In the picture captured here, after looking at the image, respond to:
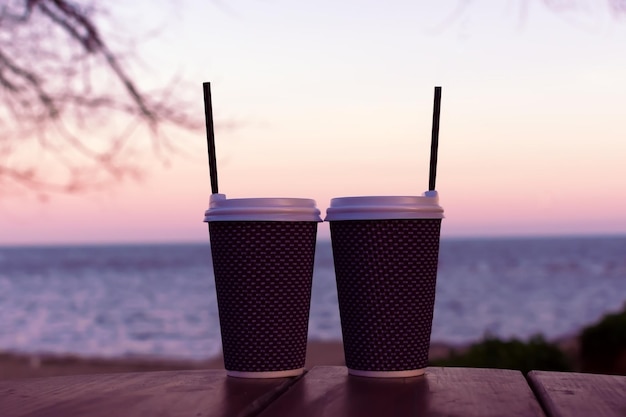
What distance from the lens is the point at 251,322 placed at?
1.45m

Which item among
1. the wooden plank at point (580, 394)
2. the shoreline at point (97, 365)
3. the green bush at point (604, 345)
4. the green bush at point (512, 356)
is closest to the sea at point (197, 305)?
the green bush at point (512, 356)

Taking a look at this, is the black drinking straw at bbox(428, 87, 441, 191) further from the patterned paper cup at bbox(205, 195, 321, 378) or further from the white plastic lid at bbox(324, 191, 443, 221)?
the patterned paper cup at bbox(205, 195, 321, 378)

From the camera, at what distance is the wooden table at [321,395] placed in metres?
1.21

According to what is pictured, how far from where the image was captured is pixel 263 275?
1433 millimetres

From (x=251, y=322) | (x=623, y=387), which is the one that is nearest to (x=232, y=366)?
(x=251, y=322)

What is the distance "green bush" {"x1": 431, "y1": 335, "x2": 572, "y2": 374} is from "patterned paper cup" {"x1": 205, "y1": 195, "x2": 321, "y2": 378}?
10.7 ft

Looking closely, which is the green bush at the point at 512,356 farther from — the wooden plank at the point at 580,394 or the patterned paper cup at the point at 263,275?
the patterned paper cup at the point at 263,275

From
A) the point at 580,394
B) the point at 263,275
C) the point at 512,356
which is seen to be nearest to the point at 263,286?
the point at 263,275

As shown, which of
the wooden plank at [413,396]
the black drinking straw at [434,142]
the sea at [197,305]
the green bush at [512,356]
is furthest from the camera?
the sea at [197,305]

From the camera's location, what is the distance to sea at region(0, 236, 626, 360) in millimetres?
14062

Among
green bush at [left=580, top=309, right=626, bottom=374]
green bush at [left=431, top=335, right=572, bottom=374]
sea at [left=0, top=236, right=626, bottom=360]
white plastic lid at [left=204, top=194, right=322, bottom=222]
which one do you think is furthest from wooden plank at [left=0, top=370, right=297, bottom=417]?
green bush at [left=580, top=309, right=626, bottom=374]

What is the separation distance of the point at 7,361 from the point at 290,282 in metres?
8.88

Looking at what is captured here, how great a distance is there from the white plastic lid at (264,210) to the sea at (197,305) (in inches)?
159

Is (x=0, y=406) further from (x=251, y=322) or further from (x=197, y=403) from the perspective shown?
(x=251, y=322)
